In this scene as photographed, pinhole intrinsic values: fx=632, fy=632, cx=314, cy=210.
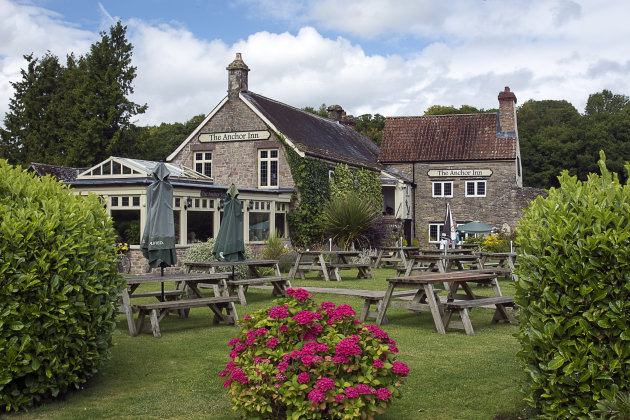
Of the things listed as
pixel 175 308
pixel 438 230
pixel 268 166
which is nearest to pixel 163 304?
pixel 175 308

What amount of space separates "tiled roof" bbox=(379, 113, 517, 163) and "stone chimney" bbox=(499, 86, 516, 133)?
420mm

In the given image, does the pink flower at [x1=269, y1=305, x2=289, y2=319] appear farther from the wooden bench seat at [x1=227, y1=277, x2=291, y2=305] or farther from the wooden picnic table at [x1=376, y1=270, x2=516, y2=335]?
the wooden bench seat at [x1=227, y1=277, x2=291, y2=305]

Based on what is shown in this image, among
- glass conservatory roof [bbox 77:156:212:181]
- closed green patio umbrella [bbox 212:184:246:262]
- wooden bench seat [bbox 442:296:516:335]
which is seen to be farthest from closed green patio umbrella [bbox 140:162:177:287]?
glass conservatory roof [bbox 77:156:212:181]

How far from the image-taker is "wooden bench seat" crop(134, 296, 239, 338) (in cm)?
909

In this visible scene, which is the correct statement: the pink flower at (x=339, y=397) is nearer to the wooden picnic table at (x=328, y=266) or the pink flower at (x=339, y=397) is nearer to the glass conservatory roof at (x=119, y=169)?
the wooden picnic table at (x=328, y=266)

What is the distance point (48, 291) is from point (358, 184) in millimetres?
26117

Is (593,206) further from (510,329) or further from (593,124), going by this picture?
(593,124)

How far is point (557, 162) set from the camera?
51.7 meters

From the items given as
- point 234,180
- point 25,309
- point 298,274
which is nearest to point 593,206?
point 25,309


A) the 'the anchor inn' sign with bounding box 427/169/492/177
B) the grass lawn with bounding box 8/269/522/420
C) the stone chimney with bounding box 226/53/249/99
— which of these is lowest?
the grass lawn with bounding box 8/269/522/420

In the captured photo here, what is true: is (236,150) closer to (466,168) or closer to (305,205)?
(305,205)

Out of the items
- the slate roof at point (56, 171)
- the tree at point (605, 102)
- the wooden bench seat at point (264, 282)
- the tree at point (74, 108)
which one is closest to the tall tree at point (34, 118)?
the tree at point (74, 108)

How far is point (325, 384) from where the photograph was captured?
176 inches

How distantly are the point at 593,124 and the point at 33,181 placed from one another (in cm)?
5463
